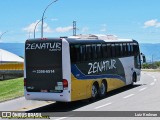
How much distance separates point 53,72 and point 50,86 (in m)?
0.61

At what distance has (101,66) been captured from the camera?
802 inches

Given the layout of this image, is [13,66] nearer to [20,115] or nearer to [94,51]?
[94,51]

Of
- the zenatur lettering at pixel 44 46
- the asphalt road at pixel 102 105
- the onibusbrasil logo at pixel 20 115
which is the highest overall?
the zenatur lettering at pixel 44 46

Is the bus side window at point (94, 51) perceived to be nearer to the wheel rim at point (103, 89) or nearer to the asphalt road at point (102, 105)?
the wheel rim at point (103, 89)

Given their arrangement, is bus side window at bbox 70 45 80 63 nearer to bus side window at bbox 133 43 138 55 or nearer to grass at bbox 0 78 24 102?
grass at bbox 0 78 24 102

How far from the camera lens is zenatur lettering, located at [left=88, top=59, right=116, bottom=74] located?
63.0 feet

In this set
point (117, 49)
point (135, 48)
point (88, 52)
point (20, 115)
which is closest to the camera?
point (20, 115)

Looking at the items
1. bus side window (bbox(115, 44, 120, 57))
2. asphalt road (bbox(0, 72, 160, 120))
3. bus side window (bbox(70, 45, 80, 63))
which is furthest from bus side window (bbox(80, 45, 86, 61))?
bus side window (bbox(115, 44, 120, 57))

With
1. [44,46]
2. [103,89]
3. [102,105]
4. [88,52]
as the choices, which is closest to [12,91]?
[103,89]

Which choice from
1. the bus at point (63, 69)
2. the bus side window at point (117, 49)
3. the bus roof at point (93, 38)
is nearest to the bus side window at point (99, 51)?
the bus at point (63, 69)

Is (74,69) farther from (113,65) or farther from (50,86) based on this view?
(113,65)

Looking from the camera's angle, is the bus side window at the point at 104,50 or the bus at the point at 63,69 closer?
the bus at the point at 63,69

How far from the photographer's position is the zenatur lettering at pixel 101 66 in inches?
756

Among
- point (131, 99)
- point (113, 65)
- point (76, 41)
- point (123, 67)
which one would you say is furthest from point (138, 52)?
point (76, 41)
